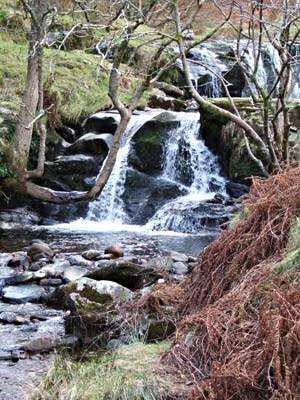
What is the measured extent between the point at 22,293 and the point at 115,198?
5067 millimetres

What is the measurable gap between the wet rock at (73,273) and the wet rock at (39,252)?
1078 millimetres

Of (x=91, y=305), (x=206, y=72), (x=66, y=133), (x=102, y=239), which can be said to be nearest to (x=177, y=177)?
(x=66, y=133)

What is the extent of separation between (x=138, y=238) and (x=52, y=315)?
13.0 feet

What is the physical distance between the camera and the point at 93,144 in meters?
11.9

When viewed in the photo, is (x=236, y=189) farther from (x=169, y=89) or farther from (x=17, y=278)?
(x=17, y=278)

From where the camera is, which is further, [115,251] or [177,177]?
[177,177]

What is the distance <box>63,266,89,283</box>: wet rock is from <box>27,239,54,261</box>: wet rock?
1078mm

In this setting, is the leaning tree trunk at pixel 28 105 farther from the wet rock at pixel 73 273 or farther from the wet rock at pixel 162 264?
the wet rock at pixel 162 264

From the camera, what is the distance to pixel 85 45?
1589 cm

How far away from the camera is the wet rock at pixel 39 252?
26.8 ft

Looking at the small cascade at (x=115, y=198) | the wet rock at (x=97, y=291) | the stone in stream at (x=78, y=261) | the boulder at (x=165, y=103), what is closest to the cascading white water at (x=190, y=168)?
the small cascade at (x=115, y=198)

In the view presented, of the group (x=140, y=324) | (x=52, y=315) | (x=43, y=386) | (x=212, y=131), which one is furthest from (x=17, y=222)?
(x=43, y=386)

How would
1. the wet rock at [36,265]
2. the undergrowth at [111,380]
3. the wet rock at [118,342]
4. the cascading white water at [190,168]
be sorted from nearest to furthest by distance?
the undergrowth at [111,380], the wet rock at [118,342], the wet rock at [36,265], the cascading white water at [190,168]

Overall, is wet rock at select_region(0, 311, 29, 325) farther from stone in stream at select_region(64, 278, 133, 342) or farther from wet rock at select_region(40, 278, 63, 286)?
wet rock at select_region(40, 278, 63, 286)
